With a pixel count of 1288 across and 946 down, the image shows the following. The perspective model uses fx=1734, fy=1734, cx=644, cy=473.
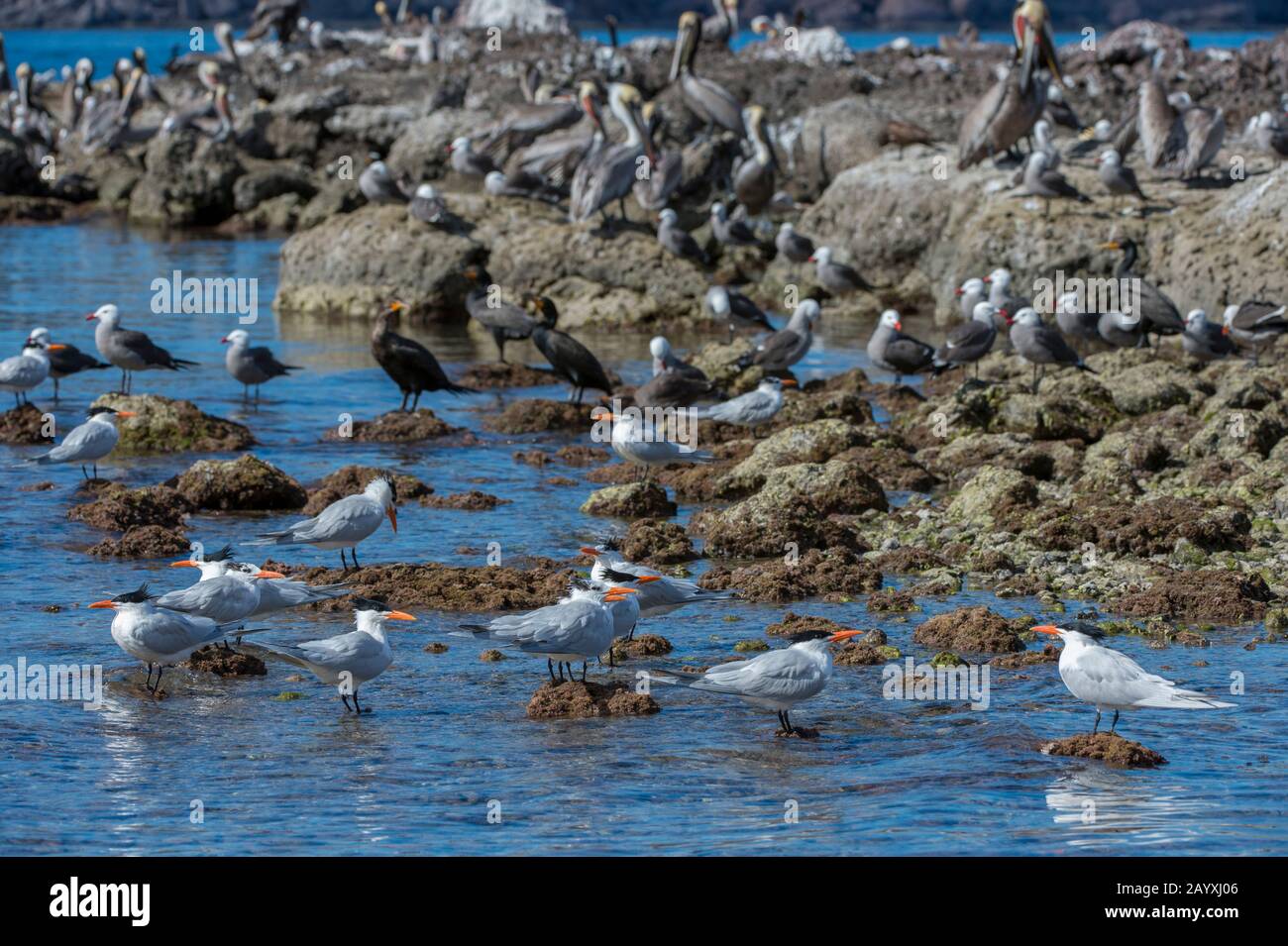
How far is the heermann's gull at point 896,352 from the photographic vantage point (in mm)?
18688

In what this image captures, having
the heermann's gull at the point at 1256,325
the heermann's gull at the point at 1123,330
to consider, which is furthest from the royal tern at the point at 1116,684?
the heermann's gull at the point at 1123,330

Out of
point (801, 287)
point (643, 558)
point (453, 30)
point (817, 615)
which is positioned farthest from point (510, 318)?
point (453, 30)

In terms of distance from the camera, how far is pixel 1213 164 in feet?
84.5

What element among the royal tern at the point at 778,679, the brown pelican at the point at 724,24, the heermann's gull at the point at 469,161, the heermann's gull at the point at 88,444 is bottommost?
the heermann's gull at the point at 88,444

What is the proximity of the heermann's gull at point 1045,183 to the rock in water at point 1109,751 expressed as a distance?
15.9 m

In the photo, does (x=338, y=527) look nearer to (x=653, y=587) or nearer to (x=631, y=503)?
(x=653, y=587)

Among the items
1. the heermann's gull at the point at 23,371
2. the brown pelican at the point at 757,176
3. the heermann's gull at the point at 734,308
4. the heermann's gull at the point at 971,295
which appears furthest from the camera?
the brown pelican at the point at 757,176

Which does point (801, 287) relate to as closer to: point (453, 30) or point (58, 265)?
point (58, 265)

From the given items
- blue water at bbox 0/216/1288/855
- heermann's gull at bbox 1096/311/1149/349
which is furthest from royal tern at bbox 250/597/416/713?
heermann's gull at bbox 1096/311/1149/349

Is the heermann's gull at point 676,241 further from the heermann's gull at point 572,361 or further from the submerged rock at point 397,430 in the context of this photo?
the submerged rock at point 397,430

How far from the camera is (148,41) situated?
125188 mm

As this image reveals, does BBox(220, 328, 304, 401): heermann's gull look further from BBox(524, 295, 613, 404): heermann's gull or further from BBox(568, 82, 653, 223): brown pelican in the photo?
BBox(568, 82, 653, 223): brown pelican

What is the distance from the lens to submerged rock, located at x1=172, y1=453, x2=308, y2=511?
46.2ft

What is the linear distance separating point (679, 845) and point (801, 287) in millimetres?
19184
